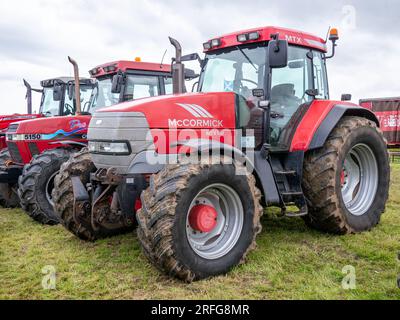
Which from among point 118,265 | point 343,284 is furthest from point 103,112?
point 343,284

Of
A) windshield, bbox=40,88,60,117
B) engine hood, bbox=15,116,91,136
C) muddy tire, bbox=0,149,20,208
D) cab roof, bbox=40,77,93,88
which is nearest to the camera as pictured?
engine hood, bbox=15,116,91,136

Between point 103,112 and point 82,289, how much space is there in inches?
68.7

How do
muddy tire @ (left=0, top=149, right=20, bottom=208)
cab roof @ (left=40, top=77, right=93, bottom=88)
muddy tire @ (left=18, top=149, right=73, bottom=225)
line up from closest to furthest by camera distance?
muddy tire @ (left=18, top=149, right=73, bottom=225) < muddy tire @ (left=0, top=149, right=20, bottom=208) < cab roof @ (left=40, top=77, right=93, bottom=88)

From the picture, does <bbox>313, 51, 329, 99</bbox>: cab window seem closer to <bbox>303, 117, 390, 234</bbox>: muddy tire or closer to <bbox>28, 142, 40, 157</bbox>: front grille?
<bbox>303, 117, 390, 234</bbox>: muddy tire

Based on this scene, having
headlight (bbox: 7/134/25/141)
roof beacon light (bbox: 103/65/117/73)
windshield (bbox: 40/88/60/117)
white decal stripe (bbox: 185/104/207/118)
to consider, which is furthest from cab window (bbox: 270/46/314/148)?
windshield (bbox: 40/88/60/117)

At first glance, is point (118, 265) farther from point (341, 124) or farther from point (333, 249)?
point (341, 124)

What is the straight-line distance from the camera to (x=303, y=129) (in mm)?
5117

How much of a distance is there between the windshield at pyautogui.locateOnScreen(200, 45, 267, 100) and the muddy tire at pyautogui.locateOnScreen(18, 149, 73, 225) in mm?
2761

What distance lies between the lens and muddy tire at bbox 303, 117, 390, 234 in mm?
5027

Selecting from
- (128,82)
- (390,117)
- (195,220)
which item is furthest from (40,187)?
(390,117)

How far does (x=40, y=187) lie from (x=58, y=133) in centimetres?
113

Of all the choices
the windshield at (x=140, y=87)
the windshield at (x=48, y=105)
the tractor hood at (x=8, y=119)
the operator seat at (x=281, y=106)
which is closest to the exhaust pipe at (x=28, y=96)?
the windshield at (x=48, y=105)

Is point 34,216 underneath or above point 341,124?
underneath
